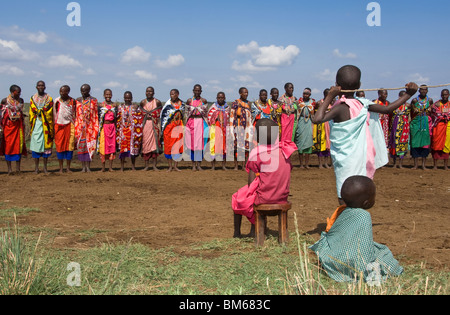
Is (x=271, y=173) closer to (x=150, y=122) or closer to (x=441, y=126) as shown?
(x=150, y=122)

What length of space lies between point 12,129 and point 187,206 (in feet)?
22.1

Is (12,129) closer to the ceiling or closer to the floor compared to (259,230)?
closer to the ceiling

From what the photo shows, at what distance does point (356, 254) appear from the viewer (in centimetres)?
379

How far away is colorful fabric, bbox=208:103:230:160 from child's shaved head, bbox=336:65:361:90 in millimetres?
8341

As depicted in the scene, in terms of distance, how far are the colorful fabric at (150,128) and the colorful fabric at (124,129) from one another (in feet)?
1.34

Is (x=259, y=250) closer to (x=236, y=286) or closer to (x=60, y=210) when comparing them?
(x=236, y=286)

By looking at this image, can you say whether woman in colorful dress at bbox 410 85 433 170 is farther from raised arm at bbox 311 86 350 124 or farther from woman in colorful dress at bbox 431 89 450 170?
raised arm at bbox 311 86 350 124

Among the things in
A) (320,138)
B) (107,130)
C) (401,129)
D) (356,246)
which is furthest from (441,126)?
(356,246)

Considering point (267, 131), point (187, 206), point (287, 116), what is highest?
point (287, 116)

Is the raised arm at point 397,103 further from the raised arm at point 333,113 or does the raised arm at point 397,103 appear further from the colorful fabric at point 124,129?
the colorful fabric at point 124,129

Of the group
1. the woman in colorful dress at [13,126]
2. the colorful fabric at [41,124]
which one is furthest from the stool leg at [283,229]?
the woman in colorful dress at [13,126]

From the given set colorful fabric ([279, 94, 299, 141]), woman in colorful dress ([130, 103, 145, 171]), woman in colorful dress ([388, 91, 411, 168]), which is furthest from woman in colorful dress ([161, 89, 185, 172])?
woman in colorful dress ([388, 91, 411, 168])

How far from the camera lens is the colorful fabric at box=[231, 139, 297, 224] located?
193 inches
